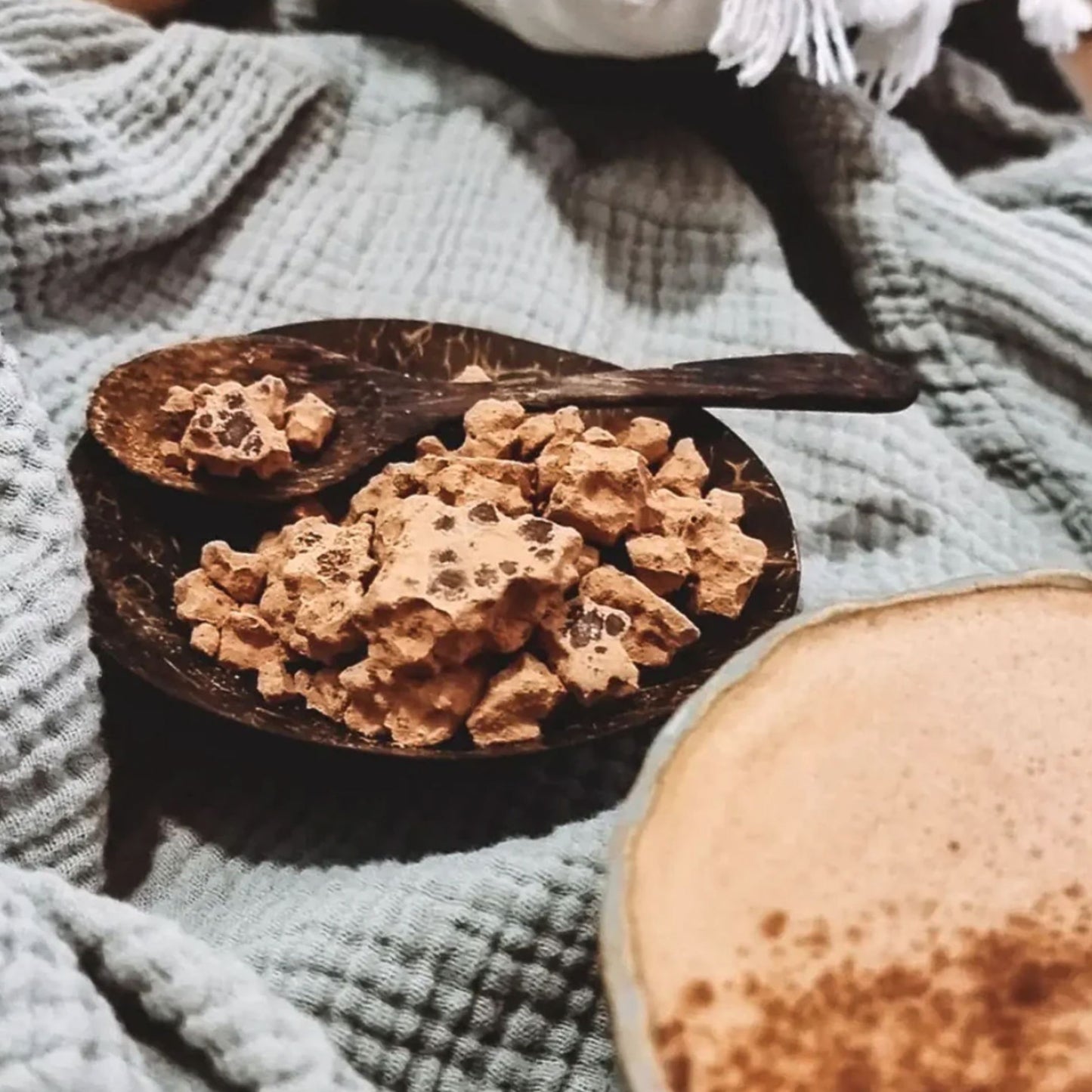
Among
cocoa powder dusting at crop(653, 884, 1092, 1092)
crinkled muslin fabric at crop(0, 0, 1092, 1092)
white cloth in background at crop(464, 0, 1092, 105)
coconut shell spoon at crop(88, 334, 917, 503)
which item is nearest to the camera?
cocoa powder dusting at crop(653, 884, 1092, 1092)

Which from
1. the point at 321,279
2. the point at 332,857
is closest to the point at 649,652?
the point at 332,857

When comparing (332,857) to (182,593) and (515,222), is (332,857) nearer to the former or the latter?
(182,593)

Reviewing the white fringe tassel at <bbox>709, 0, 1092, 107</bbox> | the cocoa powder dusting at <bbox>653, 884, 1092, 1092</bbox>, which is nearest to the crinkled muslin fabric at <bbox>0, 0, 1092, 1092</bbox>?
the white fringe tassel at <bbox>709, 0, 1092, 107</bbox>

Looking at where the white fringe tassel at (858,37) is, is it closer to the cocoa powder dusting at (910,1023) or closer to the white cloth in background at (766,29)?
the white cloth in background at (766,29)

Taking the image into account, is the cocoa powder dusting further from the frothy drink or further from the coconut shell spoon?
the coconut shell spoon

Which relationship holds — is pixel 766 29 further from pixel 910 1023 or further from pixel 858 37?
pixel 910 1023

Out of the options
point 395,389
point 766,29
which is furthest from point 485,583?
point 766,29
